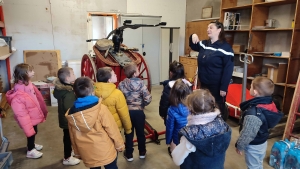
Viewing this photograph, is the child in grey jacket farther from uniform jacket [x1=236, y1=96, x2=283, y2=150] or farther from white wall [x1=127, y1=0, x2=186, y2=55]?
white wall [x1=127, y1=0, x2=186, y2=55]

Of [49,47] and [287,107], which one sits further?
[49,47]

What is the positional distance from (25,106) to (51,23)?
337 cm

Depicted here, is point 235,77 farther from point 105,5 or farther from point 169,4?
point 105,5

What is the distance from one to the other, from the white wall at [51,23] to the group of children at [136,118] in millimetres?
3032

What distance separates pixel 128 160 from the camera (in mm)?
2518

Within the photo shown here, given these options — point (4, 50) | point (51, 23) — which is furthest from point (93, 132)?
point (51, 23)

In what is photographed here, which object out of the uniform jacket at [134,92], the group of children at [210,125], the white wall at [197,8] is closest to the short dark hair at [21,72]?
the uniform jacket at [134,92]

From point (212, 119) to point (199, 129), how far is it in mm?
109

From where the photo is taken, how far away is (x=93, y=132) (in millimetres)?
1627

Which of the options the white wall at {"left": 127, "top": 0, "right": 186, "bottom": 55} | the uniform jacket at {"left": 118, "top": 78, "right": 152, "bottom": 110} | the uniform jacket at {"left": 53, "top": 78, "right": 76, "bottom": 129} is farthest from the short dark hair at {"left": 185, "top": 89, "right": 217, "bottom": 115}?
the white wall at {"left": 127, "top": 0, "right": 186, "bottom": 55}

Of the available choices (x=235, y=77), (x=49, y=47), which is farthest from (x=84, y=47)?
(x=235, y=77)

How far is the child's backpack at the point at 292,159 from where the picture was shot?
2238 mm

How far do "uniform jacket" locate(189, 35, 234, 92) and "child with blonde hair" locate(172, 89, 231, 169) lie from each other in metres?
1.26

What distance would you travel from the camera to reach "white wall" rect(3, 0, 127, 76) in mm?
4840
